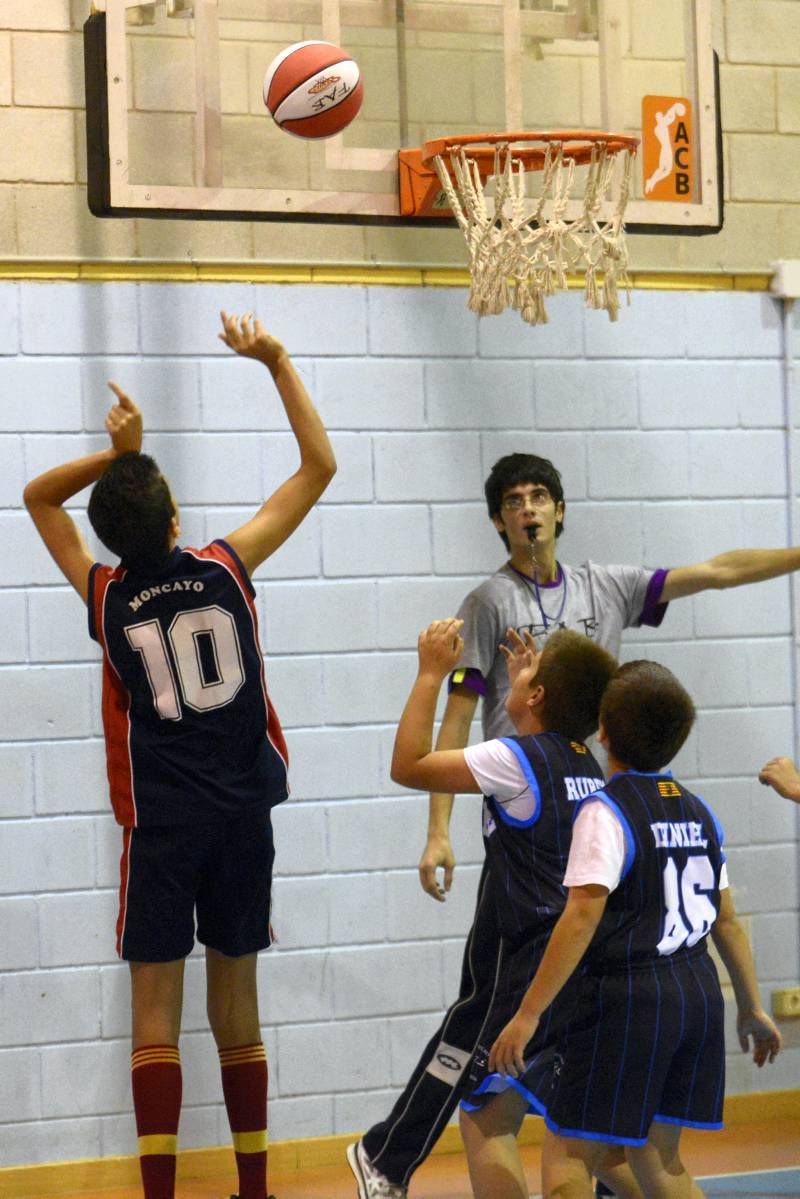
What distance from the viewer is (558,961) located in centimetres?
296

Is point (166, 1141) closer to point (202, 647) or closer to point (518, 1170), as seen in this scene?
point (518, 1170)

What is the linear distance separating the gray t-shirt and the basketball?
4.12ft

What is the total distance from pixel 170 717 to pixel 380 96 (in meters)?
2.03

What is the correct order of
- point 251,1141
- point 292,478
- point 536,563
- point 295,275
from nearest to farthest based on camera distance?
point 292,478, point 251,1141, point 536,563, point 295,275

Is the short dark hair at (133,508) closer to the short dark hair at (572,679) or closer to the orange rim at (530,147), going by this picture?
the short dark hair at (572,679)

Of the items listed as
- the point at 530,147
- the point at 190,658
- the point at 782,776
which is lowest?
the point at 782,776

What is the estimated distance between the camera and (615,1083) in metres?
2.99

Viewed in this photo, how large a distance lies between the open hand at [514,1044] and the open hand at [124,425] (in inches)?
62.1

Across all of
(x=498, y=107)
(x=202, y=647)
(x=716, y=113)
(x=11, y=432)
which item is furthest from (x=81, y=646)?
A: (x=716, y=113)

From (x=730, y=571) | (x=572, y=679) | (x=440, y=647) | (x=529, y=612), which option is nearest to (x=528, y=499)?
(x=529, y=612)

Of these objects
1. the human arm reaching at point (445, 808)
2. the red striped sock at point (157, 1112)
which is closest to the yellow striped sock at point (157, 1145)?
the red striped sock at point (157, 1112)

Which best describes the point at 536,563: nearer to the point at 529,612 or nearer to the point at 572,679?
the point at 529,612

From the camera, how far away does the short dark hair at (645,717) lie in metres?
3.06

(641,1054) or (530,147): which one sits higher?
(530,147)
